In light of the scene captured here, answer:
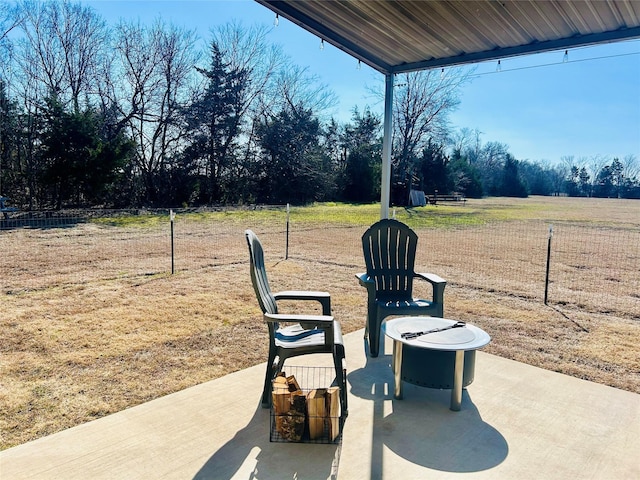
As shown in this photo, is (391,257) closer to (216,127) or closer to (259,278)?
(259,278)

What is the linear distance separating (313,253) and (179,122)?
9769mm

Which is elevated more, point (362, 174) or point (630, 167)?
point (630, 167)

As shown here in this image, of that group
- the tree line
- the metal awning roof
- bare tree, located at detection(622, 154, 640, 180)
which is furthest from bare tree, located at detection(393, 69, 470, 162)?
the metal awning roof

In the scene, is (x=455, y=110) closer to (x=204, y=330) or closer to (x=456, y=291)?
(x=456, y=291)

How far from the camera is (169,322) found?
12.7 ft

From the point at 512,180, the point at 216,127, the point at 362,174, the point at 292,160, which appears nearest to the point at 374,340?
the point at 216,127

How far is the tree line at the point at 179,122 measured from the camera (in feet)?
37.9

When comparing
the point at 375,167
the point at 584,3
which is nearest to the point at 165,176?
the point at 375,167

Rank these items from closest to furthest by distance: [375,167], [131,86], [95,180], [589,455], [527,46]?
[589,455] → [527,46] → [95,180] → [131,86] → [375,167]

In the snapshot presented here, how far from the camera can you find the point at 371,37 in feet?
9.48

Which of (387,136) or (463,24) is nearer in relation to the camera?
(463,24)

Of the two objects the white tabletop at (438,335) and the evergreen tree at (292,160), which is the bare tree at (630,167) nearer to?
the evergreen tree at (292,160)

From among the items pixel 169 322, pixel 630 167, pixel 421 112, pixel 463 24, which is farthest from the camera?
pixel 630 167

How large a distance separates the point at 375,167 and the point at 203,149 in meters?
8.63
